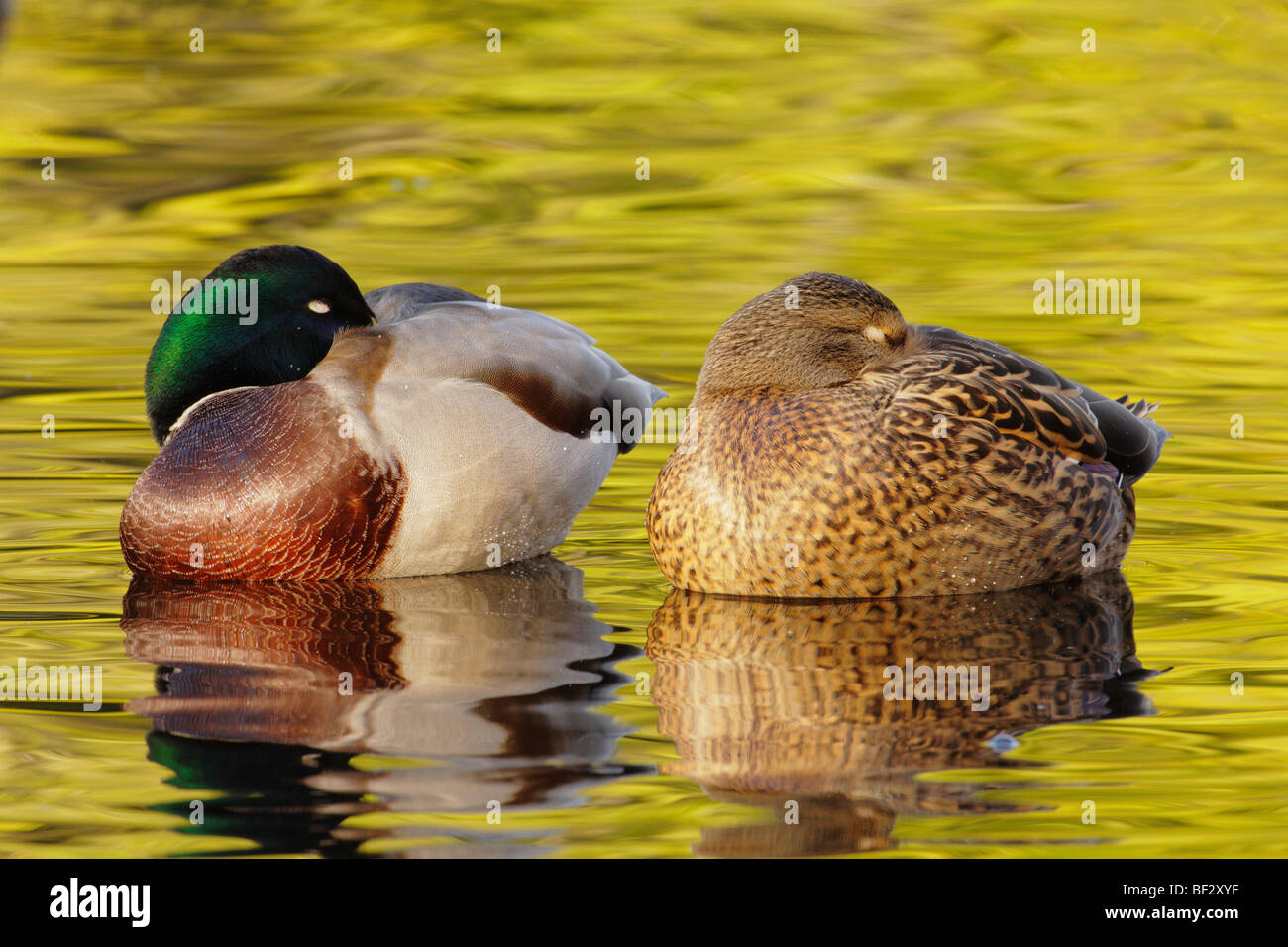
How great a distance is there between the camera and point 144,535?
683 centimetres

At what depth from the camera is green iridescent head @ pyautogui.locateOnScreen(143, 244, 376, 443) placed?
7.04 meters

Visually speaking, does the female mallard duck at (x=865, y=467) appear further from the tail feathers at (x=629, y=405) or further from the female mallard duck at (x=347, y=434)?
the tail feathers at (x=629, y=405)

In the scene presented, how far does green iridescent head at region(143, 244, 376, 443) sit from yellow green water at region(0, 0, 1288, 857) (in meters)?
0.70

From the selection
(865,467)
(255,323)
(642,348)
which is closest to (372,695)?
(865,467)

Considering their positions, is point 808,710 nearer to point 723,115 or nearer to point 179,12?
point 723,115

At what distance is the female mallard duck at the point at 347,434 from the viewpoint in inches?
266

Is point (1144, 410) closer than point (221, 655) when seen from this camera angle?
No

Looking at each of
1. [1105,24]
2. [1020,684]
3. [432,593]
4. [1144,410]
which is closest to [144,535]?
[432,593]

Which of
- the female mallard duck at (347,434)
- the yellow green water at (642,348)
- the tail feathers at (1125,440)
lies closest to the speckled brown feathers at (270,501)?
the female mallard duck at (347,434)

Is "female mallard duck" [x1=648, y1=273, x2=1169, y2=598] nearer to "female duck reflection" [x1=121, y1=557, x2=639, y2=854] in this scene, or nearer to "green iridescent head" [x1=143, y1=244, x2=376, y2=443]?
"female duck reflection" [x1=121, y1=557, x2=639, y2=854]

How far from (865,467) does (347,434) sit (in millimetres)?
1669

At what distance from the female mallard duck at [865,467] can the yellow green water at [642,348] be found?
0.62 ft
